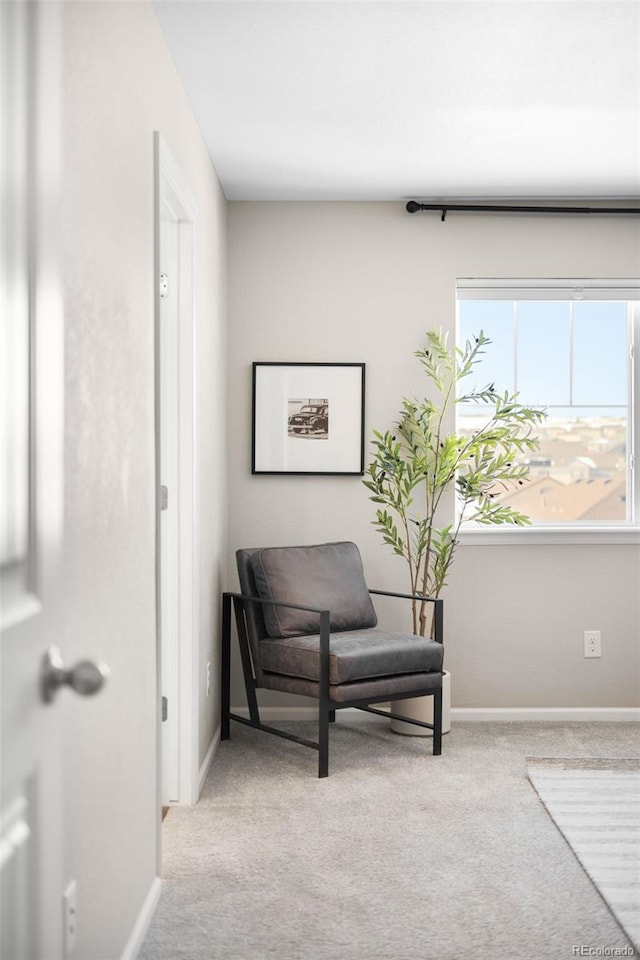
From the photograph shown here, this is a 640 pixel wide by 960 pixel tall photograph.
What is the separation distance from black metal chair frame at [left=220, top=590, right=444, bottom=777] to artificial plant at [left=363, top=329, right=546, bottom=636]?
1.01 feet

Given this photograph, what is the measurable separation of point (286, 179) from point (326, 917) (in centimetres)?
308

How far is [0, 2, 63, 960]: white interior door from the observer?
3.35ft

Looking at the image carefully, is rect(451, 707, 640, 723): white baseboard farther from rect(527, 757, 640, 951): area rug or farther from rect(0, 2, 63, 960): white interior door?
rect(0, 2, 63, 960): white interior door

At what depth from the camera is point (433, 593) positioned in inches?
174

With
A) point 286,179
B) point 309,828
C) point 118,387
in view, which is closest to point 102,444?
point 118,387

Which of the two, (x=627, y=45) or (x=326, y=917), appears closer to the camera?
(x=326, y=917)

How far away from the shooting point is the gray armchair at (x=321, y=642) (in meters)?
3.63

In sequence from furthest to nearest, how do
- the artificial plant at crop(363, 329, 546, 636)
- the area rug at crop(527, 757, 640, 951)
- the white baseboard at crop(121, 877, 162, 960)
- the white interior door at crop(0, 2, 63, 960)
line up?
the artificial plant at crop(363, 329, 546, 636)
the area rug at crop(527, 757, 640, 951)
the white baseboard at crop(121, 877, 162, 960)
the white interior door at crop(0, 2, 63, 960)

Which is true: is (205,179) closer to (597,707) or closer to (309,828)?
(309,828)

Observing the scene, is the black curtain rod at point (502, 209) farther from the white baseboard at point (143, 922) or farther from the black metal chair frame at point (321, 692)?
the white baseboard at point (143, 922)

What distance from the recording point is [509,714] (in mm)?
4465

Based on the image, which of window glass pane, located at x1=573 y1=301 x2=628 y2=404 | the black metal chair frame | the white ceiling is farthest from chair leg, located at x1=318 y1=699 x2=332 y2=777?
the white ceiling

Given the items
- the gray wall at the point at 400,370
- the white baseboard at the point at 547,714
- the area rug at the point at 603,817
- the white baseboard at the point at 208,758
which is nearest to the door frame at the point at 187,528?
the white baseboard at the point at 208,758

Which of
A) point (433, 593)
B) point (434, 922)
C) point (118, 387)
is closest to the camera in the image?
point (118, 387)
